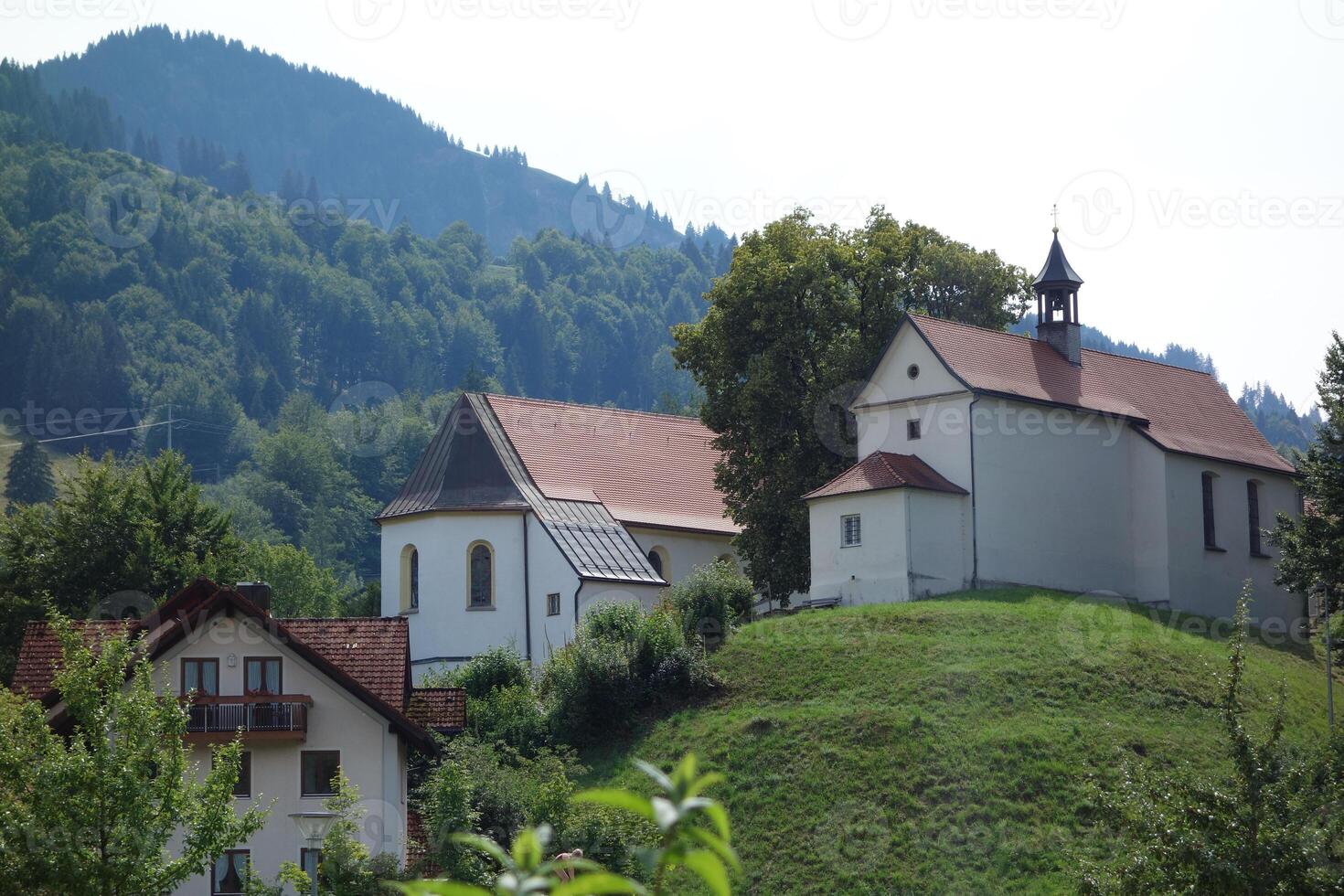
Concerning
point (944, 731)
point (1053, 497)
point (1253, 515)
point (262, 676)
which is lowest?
point (944, 731)

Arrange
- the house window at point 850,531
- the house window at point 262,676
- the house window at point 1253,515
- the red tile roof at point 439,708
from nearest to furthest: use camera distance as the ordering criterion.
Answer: the house window at point 262,676
the red tile roof at point 439,708
the house window at point 850,531
the house window at point 1253,515

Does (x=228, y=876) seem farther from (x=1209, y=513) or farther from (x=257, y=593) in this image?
(x=1209, y=513)

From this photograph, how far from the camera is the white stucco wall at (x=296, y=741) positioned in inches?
1451

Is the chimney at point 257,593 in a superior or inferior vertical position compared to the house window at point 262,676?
superior

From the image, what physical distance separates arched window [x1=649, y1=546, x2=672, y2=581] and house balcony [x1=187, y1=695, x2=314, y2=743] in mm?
23492

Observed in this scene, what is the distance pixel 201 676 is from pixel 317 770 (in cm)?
312

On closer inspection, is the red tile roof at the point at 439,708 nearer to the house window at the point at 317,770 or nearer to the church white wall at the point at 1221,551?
the house window at the point at 317,770

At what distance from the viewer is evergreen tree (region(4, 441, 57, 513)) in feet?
436

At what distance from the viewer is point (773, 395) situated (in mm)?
57344

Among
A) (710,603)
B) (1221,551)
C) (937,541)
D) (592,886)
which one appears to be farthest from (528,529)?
(592,886)

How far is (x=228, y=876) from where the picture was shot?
34.8m

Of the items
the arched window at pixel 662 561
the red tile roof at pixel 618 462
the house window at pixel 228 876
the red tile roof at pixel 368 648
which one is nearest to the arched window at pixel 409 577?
the red tile roof at pixel 618 462

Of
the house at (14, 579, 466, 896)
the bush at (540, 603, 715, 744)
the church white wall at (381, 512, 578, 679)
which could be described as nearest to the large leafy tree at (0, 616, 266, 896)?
the house at (14, 579, 466, 896)

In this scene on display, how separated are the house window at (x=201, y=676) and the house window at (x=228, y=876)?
12.1 ft
